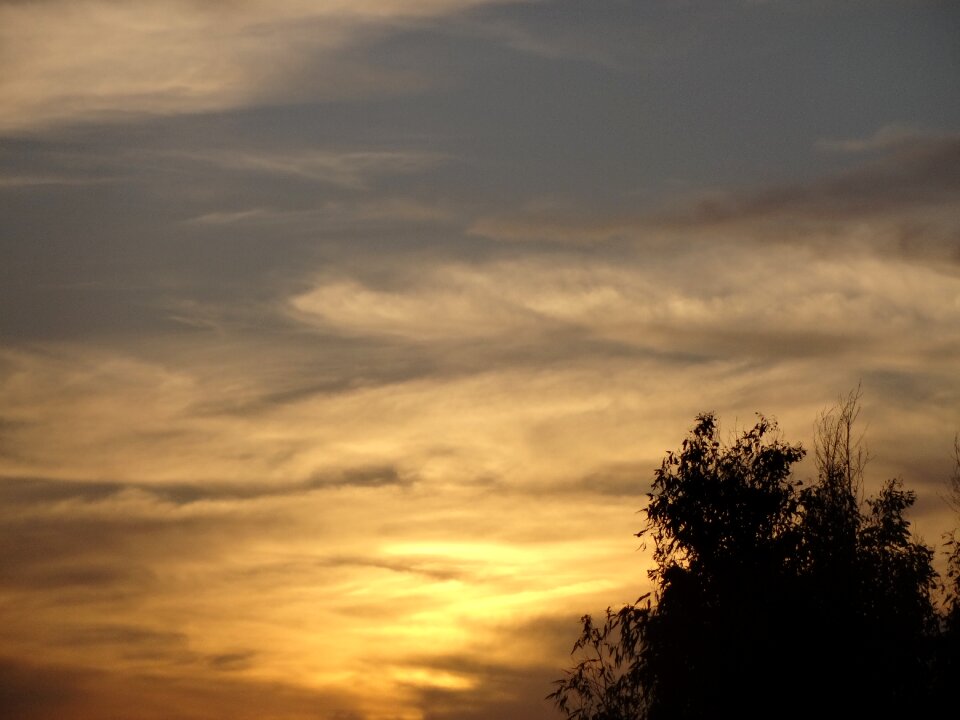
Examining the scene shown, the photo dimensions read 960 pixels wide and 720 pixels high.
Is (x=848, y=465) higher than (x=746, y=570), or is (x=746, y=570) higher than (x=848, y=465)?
(x=848, y=465)

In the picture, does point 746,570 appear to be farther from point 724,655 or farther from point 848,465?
point 848,465

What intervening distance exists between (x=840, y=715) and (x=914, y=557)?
6992 mm

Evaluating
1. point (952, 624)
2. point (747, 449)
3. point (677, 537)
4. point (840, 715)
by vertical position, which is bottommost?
point (840, 715)

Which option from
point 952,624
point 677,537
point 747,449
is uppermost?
point 747,449

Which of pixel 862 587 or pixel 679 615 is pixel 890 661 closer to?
pixel 862 587

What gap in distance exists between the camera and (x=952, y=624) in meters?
43.6

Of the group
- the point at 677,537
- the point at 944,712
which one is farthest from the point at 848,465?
the point at 944,712

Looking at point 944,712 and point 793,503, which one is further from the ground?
point 793,503

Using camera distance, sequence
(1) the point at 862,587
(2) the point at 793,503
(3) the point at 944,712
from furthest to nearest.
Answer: (2) the point at 793,503
(1) the point at 862,587
(3) the point at 944,712

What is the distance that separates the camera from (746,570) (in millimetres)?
45312

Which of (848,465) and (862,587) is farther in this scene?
(848,465)

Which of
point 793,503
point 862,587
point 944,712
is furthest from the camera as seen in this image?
point 793,503

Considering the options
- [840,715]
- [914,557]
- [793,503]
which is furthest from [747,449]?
[840,715]

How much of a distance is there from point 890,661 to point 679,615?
6.65 meters
